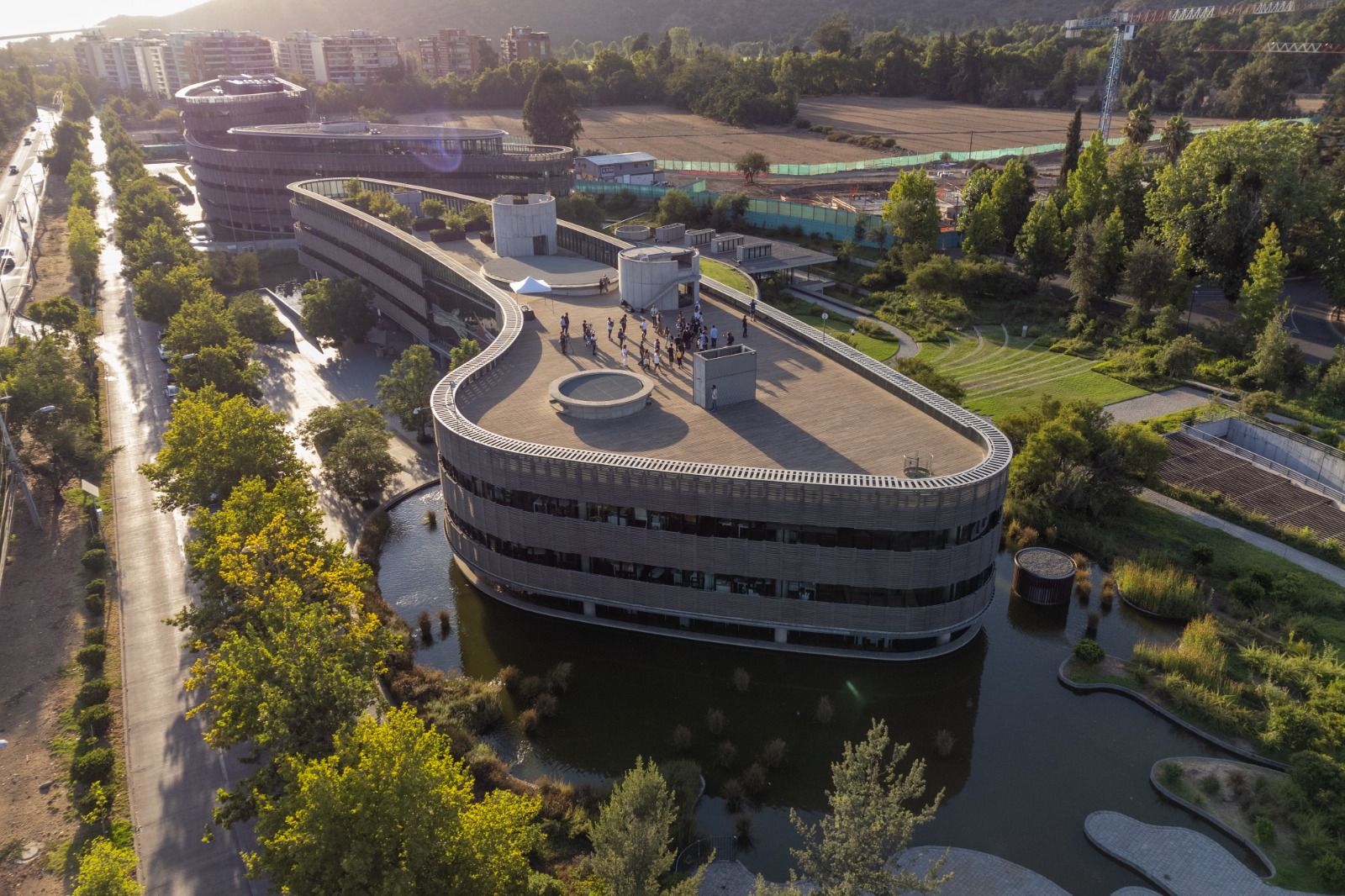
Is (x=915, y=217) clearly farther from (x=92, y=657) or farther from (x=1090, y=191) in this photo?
(x=92, y=657)

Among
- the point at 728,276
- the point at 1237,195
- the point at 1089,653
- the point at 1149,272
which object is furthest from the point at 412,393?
the point at 1237,195

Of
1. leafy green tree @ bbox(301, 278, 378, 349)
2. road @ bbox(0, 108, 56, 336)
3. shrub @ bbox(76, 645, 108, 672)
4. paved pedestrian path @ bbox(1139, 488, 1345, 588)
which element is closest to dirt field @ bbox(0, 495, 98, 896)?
shrub @ bbox(76, 645, 108, 672)

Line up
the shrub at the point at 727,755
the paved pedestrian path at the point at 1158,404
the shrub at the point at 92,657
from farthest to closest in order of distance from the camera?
the paved pedestrian path at the point at 1158,404, the shrub at the point at 92,657, the shrub at the point at 727,755

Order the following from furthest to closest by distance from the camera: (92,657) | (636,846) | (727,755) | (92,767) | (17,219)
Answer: (17,219) → (92,657) → (727,755) → (92,767) → (636,846)

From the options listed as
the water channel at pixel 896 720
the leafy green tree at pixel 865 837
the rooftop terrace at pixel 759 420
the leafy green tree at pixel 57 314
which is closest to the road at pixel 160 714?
the water channel at pixel 896 720

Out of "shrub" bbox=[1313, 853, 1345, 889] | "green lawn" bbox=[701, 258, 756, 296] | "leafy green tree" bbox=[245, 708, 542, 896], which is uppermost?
"green lawn" bbox=[701, 258, 756, 296]

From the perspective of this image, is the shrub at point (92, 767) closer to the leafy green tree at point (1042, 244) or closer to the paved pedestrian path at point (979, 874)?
the paved pedestrian path at point (979, 874)

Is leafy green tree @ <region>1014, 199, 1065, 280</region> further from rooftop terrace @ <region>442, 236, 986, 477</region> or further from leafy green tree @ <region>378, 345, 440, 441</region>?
leafy green tree @ <region>378, 345, 440, 441</region>
